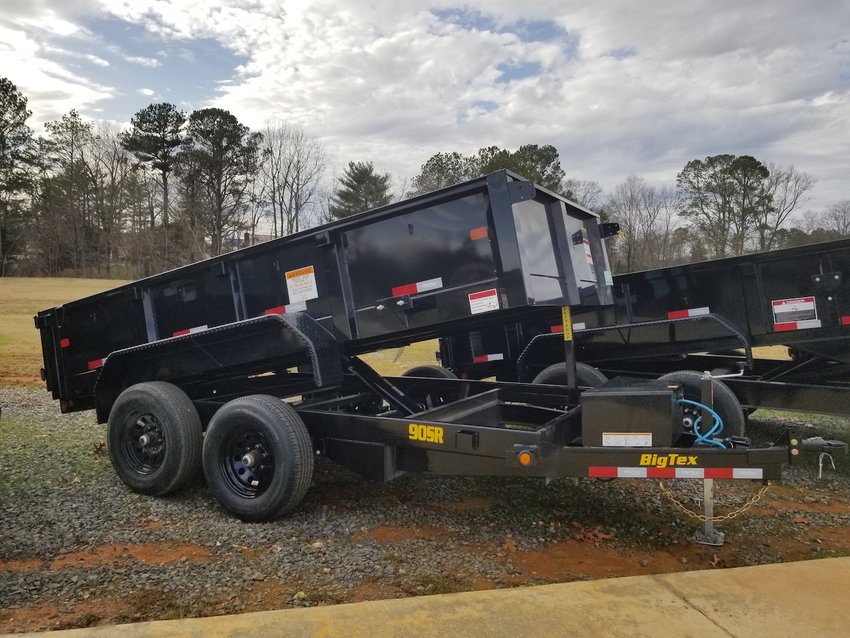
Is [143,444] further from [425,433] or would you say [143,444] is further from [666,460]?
[666,460]

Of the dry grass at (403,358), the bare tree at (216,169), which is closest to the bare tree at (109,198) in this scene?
the bare tree at (216,169)

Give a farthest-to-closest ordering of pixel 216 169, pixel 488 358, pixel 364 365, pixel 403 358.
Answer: pixel 216 169, pixel 403 358, pixel 488 358, pixel 364 365

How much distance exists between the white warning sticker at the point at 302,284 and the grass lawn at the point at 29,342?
479cm

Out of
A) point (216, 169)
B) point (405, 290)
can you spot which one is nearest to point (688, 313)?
point (405, 290)

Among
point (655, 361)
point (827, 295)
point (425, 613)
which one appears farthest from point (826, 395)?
point (425, 613)

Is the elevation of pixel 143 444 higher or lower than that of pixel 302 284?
lower

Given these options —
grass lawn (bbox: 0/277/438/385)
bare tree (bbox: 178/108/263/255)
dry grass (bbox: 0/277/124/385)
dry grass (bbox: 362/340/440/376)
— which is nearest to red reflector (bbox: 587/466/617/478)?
grass lawn (bbox: 0/277/438/385)

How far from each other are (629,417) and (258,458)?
8.62ft

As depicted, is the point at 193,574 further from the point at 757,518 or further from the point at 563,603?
the point at 757,518

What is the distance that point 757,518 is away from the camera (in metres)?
4.62

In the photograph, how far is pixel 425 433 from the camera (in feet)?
13.8

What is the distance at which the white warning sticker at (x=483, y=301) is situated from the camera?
411 cm

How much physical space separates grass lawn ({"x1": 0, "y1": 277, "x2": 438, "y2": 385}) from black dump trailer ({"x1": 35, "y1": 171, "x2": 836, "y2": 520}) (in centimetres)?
455

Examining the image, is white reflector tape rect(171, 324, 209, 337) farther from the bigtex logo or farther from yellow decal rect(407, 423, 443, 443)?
the bigtex logo
